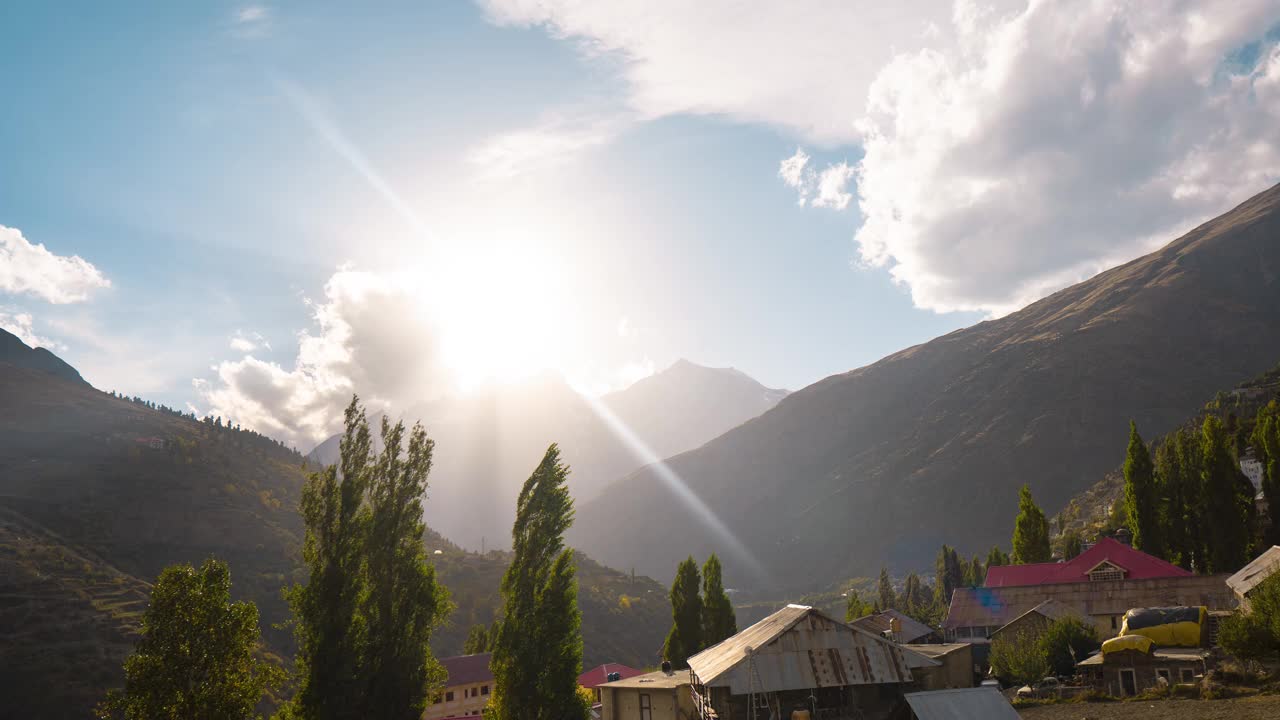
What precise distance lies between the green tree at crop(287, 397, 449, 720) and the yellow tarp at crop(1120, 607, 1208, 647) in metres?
39.5

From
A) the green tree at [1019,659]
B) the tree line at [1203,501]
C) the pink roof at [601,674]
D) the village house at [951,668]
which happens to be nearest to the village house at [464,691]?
the pink roof at [601,674]

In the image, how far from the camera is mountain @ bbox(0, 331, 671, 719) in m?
85.1

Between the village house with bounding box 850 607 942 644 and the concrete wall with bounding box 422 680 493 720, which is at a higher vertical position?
the village house with bounding box 850 607 942 644

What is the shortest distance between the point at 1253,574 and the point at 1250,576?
264 millimetres

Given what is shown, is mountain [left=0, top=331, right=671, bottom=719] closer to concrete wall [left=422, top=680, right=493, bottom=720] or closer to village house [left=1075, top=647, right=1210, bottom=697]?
concrete wall [left=422, top=680, right=493, bottom=720]

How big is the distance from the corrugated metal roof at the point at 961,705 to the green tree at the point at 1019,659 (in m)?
14.6

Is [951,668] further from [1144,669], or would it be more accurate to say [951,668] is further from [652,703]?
[652,703]

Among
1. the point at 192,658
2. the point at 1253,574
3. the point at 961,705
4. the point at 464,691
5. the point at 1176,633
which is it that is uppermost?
the point at 192,658

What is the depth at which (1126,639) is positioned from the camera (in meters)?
41.7

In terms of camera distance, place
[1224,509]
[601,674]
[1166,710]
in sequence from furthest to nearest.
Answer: [601,674]
[1224,509]
[1166,710]

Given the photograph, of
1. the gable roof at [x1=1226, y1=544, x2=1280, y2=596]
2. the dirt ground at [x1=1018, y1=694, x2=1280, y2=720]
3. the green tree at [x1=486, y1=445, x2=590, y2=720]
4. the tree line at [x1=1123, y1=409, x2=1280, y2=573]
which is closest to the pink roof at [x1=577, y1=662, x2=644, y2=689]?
the green tree at [x1=486, y1=445, x2=590, y2=720]

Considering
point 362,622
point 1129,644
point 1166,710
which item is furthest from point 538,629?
point 1129,644

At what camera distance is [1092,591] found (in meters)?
60.5

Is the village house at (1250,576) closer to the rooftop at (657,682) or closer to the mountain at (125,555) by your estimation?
the rooftop at (657,682)
